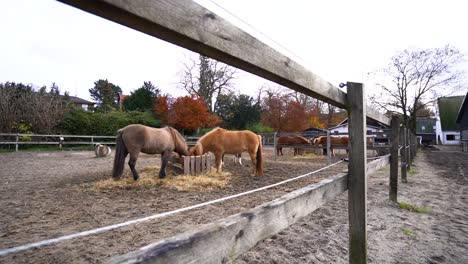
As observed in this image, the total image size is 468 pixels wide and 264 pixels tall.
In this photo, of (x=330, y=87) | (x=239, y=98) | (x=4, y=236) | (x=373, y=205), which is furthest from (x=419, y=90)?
(x=4, y=236)

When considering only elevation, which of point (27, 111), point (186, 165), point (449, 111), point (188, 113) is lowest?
point (186, 165)

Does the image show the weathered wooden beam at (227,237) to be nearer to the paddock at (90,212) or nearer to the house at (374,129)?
the paddock at (90,212)

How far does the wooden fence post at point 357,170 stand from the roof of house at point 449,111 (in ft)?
153

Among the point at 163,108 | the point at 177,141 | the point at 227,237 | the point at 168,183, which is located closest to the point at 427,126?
the point at 163,108

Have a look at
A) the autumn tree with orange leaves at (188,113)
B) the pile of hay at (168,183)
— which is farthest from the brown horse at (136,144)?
the autumn tree with orange leaves at (188,113)

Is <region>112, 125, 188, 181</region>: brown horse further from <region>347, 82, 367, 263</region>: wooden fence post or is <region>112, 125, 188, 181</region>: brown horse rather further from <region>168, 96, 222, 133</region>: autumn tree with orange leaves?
<region>168, 96, 222, 133</region>: autumn tree with orange leaves

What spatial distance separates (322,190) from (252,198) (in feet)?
9.53

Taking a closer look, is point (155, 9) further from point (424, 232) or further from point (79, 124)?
point (79, 124)

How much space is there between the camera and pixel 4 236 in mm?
2736

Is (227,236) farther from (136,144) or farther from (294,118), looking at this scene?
(294,118)

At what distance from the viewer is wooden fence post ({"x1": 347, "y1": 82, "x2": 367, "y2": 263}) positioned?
1.97 meters

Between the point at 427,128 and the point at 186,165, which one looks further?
the point at 427,128

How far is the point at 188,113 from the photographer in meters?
22.4

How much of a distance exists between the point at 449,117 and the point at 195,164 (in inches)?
1833
